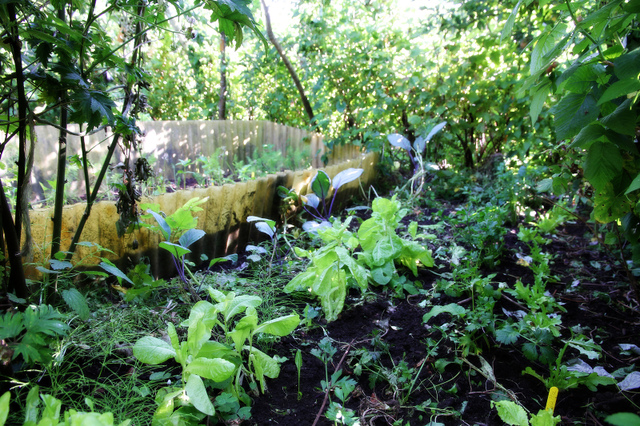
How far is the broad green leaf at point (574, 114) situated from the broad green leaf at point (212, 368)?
1070mm

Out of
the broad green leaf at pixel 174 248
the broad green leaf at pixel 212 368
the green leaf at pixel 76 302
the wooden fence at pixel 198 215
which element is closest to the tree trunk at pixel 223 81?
the wooden fence at pixel 198 215

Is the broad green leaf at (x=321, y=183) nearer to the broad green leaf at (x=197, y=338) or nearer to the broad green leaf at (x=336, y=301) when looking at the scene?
the broad green leaf at (x=336, y=301)

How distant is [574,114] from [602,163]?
0.49 feet

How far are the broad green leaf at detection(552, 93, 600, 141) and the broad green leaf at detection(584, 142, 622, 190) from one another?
0.23 ft

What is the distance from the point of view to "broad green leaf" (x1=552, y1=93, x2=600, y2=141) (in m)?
0.99

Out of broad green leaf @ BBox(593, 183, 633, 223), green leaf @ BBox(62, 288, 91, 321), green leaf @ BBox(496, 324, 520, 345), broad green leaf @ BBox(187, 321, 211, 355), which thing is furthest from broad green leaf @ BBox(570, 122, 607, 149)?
green leaf @ BBox(62, 288, 91, 321)

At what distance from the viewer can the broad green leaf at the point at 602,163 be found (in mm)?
993

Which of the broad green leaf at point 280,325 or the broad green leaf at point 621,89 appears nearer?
the broad green leaf at point 621,89

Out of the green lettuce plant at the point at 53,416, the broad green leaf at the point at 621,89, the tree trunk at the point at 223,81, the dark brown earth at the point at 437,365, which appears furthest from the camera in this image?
the tree trunk at the point at 223,81

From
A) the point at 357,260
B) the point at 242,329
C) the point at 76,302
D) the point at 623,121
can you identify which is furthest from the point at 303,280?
the point at 623,121

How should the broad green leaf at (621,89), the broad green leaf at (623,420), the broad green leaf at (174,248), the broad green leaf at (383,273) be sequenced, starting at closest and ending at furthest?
the broad green leaf at (623,420) < the broad green leaf at (621,89) < the broad green leaf at (174,248) < the broad green leaf at (383,273)

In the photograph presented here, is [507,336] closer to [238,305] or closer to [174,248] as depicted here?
[238,305]

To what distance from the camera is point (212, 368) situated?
3.13ft

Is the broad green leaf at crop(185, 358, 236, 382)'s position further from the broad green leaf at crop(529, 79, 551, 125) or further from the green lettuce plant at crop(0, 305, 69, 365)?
the broad green leaf at crop(529, 79, 551, 125)
